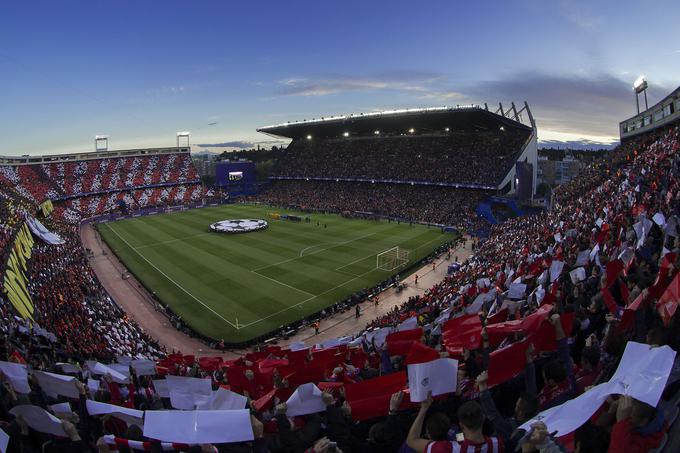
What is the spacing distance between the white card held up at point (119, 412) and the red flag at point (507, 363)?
16.2 feet

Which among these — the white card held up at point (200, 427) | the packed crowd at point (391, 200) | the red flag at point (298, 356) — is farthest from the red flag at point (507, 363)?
the packed crowd at point (391, 200)

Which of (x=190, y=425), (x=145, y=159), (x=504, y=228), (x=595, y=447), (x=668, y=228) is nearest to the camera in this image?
(x=595, y=447)

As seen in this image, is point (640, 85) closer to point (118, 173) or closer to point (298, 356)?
point (298, 356)

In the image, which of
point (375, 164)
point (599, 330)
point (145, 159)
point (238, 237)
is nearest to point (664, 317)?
point (599, 330)

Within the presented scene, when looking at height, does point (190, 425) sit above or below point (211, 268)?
above

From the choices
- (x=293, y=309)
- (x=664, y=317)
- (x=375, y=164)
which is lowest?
(x=293, y=309)

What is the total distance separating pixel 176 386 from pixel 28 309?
18.2 m

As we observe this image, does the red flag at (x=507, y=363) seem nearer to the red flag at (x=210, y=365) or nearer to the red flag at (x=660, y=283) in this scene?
the red flag at (x=660, y=283)

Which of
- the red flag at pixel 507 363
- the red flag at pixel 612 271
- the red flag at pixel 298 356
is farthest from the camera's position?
the red flag at pixel 298 356

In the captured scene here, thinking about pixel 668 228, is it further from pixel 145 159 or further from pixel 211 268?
pixel 145 159

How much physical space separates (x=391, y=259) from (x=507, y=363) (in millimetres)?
32918

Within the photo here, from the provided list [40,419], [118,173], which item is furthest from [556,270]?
[118,173]

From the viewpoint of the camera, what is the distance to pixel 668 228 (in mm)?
9430

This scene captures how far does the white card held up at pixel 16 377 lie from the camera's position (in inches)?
272
